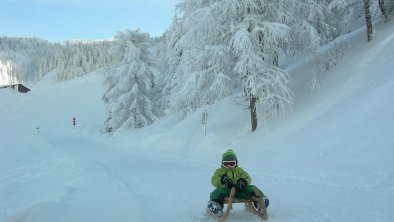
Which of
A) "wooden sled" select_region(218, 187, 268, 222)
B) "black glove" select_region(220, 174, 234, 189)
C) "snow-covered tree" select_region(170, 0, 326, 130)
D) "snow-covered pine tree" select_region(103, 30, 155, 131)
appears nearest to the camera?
"wooden sled" select_region(218, 187, 268, 222)

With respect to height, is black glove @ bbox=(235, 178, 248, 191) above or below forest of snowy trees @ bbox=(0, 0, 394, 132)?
below

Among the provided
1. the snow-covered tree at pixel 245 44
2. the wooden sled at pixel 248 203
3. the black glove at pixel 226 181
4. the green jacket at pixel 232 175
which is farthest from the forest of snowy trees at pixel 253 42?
the wooden sled at pixel 248 203

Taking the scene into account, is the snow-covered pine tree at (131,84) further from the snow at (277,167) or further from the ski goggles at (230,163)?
the ski goggles at (230,163)

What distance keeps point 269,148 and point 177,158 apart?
17.0 ft

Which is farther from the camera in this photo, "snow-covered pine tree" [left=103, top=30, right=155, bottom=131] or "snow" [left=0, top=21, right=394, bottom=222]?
"snow-covered pine tree" [left=103, top=30, right=155, bottom=131]

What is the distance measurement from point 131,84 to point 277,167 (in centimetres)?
2399

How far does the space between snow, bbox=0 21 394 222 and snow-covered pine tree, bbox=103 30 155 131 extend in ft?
34.8

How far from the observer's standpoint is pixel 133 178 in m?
13.7

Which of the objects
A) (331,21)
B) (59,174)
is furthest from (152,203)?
(331,21)

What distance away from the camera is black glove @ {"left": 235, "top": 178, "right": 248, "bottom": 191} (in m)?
7.51

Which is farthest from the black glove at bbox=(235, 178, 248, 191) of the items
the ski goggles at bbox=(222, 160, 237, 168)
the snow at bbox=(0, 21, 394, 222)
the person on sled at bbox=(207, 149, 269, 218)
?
the snow at bbox=(0, 21, 394, 222)

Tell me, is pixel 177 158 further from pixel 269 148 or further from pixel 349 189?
pixel 349 189

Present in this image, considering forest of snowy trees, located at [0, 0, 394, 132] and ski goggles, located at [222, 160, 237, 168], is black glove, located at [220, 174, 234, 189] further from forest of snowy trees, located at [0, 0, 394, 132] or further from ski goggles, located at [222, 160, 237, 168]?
forest of snowy trees, located at [0, 0, 394, 132]

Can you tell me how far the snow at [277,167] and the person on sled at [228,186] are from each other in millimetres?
401
